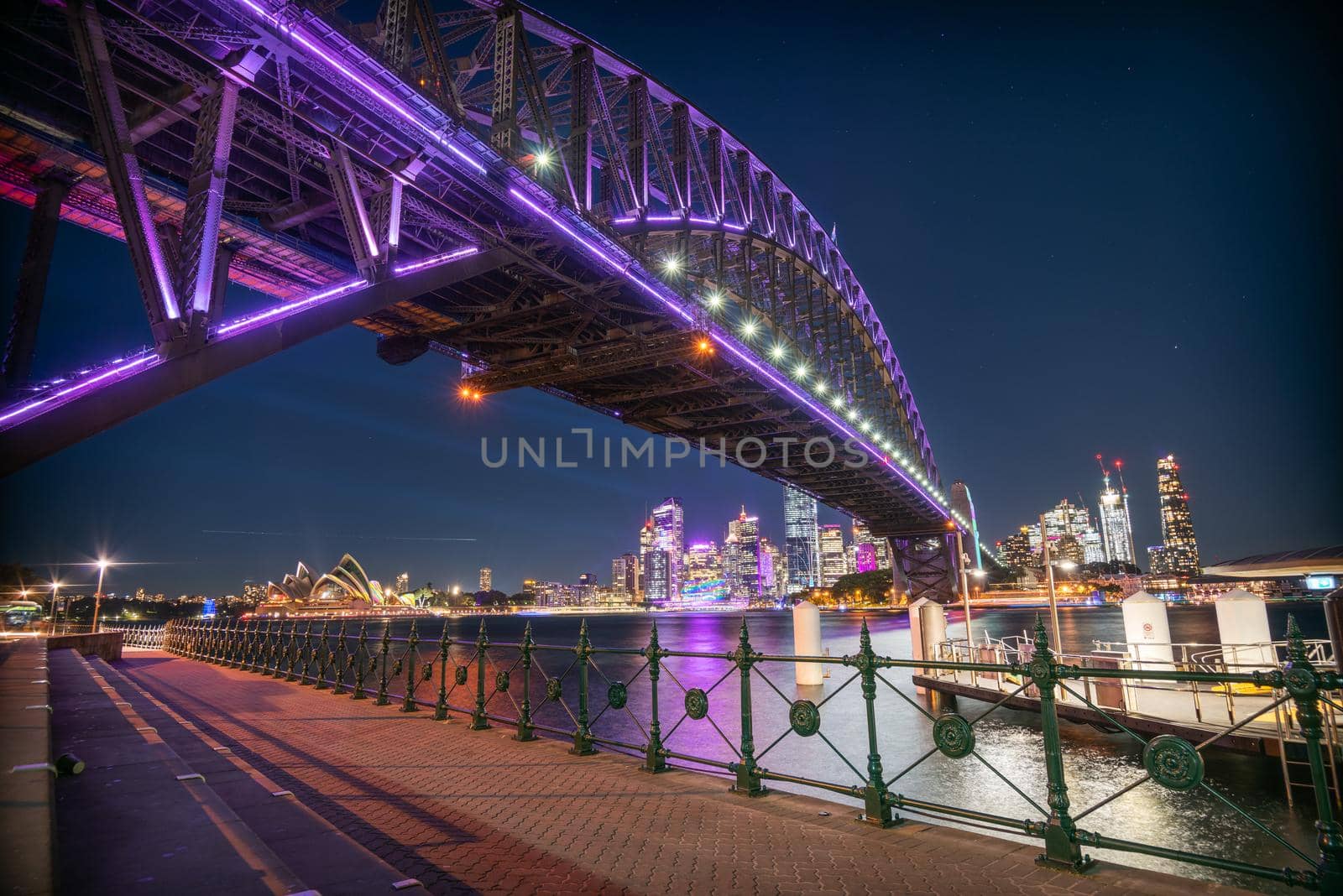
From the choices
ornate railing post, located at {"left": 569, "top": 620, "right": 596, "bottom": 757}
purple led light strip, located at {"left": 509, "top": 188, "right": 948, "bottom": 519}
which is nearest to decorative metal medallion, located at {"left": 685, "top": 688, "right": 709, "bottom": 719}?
ornate railing post, located at {"left": 569, "top": 620, "right": 596, "bottom": 757}

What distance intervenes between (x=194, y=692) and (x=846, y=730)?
1702 cm

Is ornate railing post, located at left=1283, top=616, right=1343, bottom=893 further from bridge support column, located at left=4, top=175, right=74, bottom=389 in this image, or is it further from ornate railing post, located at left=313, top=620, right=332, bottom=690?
ornate railing post, located at left=313, top=620, right=332, bottom=690

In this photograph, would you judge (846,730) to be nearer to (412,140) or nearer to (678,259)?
(678,259)

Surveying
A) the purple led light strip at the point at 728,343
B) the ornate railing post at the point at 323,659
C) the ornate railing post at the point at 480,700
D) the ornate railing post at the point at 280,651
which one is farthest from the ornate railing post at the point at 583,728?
the ornate railing post at the point at 280,651

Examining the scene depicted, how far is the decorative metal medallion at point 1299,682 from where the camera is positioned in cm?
426

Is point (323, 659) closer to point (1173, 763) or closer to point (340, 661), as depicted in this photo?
point (340, 661)

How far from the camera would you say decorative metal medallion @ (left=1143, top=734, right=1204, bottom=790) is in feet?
15.3

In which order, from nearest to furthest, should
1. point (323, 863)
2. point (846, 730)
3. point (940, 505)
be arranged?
point (323, 863)
point (846, 730)
point (940, 505)

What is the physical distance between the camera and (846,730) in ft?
67.2

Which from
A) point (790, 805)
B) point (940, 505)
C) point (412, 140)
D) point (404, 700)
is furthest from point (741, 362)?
point (940, 505)

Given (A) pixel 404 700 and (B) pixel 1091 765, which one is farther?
(B) pixel 1091 765

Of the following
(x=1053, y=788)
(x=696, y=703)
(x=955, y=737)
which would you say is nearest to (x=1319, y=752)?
(x=1053, y=788)

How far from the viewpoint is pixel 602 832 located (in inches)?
238

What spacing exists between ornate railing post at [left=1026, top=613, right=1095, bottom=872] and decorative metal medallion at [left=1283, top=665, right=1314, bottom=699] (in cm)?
132
